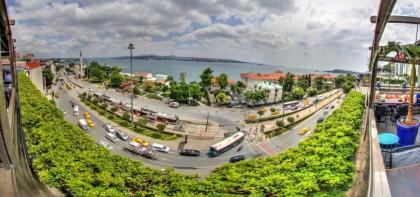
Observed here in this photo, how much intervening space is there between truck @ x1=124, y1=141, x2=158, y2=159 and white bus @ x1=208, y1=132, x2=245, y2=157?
398 cm

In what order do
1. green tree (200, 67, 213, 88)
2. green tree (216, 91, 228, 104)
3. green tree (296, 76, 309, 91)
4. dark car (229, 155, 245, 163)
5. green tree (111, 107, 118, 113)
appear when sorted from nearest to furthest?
1. dark car (229, 155, 245, 163)
2. green tree (111, 107, 118, 113)
3. green tree (216, 91, 228, 104)
4. green tree (200, 67, 213, 88)
5. green tree (296, 76, 309, 91)

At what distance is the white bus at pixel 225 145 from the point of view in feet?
77.1

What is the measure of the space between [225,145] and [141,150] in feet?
19.9

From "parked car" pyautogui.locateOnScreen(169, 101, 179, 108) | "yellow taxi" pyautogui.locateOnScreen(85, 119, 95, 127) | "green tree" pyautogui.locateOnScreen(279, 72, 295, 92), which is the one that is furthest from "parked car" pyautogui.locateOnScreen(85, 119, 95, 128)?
"green tree" pyautogui.locateOnScreen(279, 72, 295, 92)

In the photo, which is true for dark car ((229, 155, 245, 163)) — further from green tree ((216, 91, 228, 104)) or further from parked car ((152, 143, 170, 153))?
green tree ((216, 91, 228, 104))

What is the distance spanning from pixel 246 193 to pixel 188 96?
34912 millimetres

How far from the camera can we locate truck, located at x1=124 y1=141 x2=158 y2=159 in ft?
73.6

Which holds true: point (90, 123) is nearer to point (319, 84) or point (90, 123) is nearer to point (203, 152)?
point (203, 152)

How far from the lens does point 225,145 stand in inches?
963

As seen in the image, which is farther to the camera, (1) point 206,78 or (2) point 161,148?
(1) point 206,78

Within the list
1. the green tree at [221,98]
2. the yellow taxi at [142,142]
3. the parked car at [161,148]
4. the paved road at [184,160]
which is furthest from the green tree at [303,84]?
the parked car at [161,148]

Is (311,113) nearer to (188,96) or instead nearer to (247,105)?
(247,105)

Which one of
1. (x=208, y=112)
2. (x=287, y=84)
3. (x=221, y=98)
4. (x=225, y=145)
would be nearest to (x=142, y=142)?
(x=225, y=145)

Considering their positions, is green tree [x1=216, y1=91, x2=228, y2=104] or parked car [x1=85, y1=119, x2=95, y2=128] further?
green tree [x1=216, y1=91, x2=228, y2=104]
